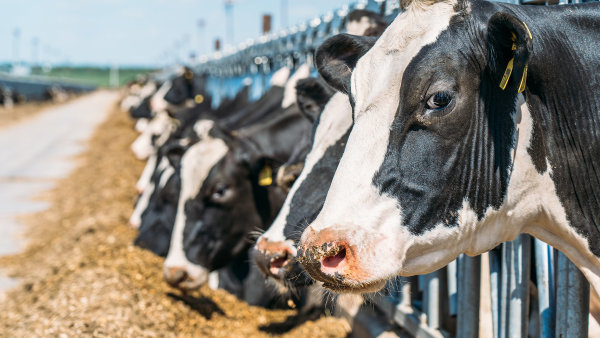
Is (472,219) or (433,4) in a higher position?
(433,4)

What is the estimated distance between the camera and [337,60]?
270cm

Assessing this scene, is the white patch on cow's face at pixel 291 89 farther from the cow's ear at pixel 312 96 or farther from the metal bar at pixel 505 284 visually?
the metal bar at pixel 505 284

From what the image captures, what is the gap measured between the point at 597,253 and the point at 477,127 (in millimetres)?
531

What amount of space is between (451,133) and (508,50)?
0.27 metres

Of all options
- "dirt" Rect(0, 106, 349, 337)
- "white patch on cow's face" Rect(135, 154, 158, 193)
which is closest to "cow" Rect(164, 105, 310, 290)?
"dirt" Rect(0, 106, 349, 337)

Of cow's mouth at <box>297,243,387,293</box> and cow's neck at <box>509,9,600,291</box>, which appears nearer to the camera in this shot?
cow's mouth at <box>297,243,387,293</box>

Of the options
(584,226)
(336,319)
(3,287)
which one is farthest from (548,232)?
(3,287)

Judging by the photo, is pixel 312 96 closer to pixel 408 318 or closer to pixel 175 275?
pixel 408 318

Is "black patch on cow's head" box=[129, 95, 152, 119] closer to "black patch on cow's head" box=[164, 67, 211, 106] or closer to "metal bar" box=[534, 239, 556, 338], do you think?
"black patch on cow's head" box=[164, 67, 211, 106]

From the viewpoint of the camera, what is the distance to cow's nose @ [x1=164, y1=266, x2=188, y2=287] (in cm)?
457

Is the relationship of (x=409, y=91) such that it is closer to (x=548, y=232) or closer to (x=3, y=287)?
(x=548, y=232)

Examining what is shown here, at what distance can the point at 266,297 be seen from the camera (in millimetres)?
5152

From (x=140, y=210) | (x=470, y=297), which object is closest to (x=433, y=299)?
(x=470, y=297)

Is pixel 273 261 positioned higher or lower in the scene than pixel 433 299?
higher
